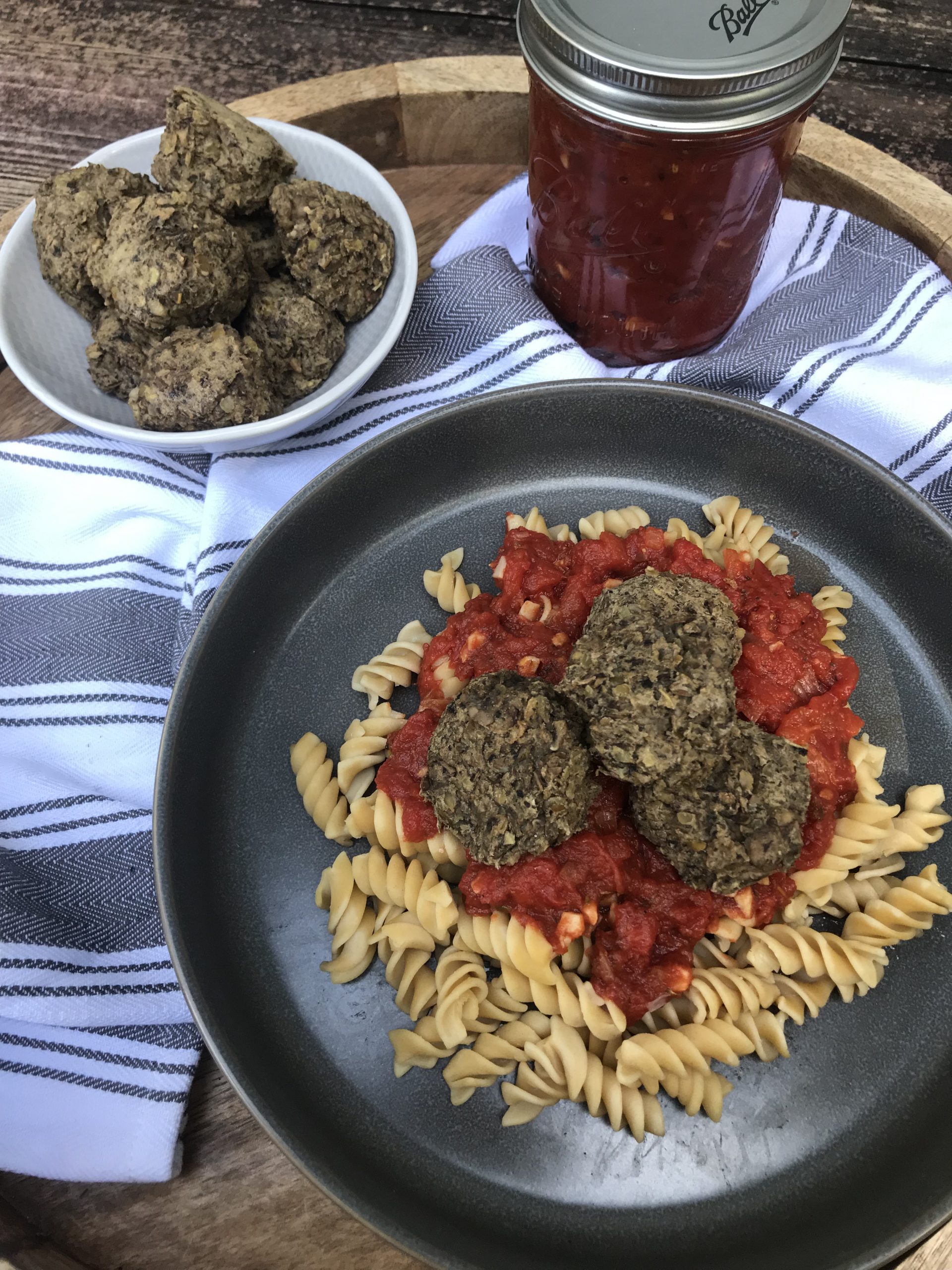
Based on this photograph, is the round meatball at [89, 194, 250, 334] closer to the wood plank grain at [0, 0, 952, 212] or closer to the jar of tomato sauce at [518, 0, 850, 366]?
the jar of tomato sauce at [518, 0, 850, 366]

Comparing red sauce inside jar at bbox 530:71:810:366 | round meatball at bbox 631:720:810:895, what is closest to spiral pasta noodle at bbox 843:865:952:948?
round meatball at bbox 631:720:810:895

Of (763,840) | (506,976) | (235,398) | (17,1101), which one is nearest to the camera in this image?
(763,840)

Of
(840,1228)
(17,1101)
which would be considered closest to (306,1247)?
(17,1101)

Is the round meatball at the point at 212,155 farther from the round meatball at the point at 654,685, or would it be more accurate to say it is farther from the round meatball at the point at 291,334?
the round meatball at the point at 654,685

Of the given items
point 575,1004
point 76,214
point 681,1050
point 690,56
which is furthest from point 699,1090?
point 76,214

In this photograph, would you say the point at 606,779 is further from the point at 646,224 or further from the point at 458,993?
the point at 646,224

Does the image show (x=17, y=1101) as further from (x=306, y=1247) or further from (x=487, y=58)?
(x=487, y=58)
